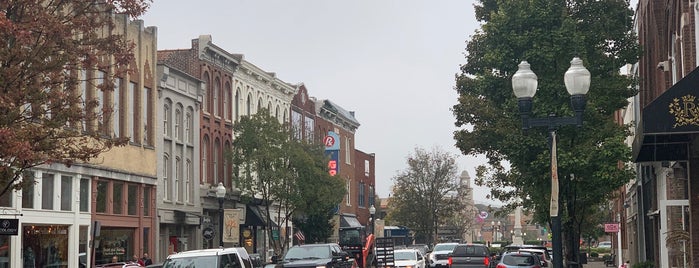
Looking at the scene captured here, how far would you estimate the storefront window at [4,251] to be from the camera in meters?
33.2

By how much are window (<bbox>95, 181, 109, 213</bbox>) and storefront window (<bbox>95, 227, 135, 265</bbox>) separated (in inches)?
32.2

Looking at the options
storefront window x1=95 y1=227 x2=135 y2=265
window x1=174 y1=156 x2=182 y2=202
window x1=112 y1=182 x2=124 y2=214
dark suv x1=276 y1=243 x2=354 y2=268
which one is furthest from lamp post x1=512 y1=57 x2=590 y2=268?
window x1=174 y1=156 x2=182 y2=202

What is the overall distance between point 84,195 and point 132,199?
4.38m

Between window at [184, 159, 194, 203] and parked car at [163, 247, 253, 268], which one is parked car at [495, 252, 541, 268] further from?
window at [184, 159, 194, 203]

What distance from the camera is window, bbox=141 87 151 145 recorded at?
44.2 m

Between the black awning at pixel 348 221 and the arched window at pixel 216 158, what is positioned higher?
the arched window at pixel 216 158

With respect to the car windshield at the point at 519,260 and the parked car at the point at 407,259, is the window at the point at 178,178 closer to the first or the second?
the parked car at the point at 407,259

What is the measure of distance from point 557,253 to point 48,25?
1061 centimetres

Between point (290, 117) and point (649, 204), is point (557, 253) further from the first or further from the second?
point (290, 117)

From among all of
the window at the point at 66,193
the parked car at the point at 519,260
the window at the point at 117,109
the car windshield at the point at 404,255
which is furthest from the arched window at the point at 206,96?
the parked car at the point at 519,260

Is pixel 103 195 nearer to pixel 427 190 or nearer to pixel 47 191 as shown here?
pixel 47 191

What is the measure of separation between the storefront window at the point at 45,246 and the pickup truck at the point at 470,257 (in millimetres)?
15657

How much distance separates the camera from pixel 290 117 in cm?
6581

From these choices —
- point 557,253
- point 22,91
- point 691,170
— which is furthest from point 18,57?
point 691,170
